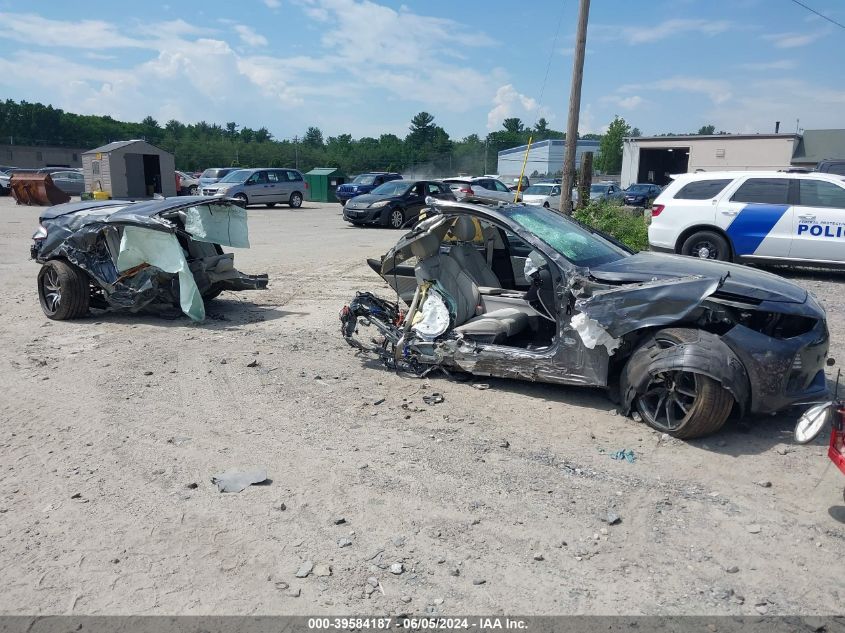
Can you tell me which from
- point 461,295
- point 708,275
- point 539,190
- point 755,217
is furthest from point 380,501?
point 539,190

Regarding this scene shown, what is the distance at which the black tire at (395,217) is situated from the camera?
20.9 meters

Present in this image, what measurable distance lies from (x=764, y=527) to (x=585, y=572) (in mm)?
1135

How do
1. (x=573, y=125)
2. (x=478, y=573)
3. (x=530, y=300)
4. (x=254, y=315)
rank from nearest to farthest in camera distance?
1. (x=478, y=573)
2. (x=530, y=300)
3. (x=254, y=315)
4. (x=573, y=125)

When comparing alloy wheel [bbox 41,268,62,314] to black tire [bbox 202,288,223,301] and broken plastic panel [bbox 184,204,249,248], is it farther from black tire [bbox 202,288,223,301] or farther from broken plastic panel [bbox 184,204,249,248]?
broken plastic panel [bbox 184,204,249,248]

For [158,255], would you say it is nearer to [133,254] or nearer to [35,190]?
[133,254]

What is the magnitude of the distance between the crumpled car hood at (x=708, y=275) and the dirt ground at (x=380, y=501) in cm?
97

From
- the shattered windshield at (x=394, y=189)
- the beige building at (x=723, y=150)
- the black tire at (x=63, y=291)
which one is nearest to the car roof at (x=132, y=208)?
the black tire at (x=63, y=291)

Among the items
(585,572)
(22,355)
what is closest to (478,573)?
(585,572)

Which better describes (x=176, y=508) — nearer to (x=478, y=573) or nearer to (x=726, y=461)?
(x=478, y=573)

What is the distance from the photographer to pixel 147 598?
3014 millimetres

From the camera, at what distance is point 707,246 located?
11383mm

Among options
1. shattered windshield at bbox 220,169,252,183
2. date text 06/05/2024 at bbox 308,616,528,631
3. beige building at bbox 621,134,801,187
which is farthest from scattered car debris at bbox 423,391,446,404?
beige building at bbox 621,134,801,187

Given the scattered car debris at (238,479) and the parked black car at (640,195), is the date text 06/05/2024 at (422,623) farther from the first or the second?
the parked black car at (640,195)

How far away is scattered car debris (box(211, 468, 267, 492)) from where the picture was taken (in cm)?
404
